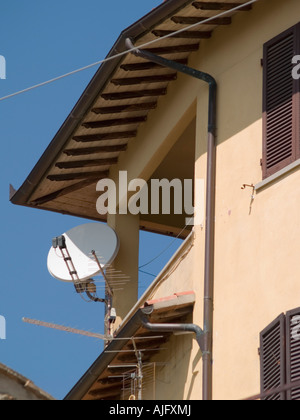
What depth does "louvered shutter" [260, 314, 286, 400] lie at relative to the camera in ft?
52.3

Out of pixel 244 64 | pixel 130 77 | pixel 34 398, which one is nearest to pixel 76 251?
pixel 130 77

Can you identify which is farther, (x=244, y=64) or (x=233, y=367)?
(x=244, y=64)

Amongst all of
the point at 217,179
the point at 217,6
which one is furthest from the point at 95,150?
the point at 217,6

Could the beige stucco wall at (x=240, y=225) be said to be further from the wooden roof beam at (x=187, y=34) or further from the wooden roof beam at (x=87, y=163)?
the wooden roof beam at (x=87, y=163)

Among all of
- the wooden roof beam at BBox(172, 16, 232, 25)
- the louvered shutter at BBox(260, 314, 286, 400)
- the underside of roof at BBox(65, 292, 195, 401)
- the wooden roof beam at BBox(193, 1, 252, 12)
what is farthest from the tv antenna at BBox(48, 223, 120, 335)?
the louvered shutter at BBox(260, 314, 286, 400)

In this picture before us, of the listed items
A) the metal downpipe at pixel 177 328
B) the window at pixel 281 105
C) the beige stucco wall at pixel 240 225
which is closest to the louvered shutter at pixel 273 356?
the beige stucco wall at pixel 240 225

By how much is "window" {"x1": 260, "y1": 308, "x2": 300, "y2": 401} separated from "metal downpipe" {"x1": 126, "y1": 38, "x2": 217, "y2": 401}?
3.45 ft

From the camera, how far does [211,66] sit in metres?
19.0

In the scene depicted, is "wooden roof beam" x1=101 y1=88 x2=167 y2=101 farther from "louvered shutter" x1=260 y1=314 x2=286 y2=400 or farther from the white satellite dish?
"louvered shutter" x1=260 y1=314 x2=286 y2=400

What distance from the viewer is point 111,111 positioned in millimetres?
20719

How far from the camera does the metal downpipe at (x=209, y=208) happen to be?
17234 mm

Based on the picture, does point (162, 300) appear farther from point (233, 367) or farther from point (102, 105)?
point (102, 105)

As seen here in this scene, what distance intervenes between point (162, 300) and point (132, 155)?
4.01 metres

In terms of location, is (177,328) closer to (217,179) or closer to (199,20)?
(217,179)
